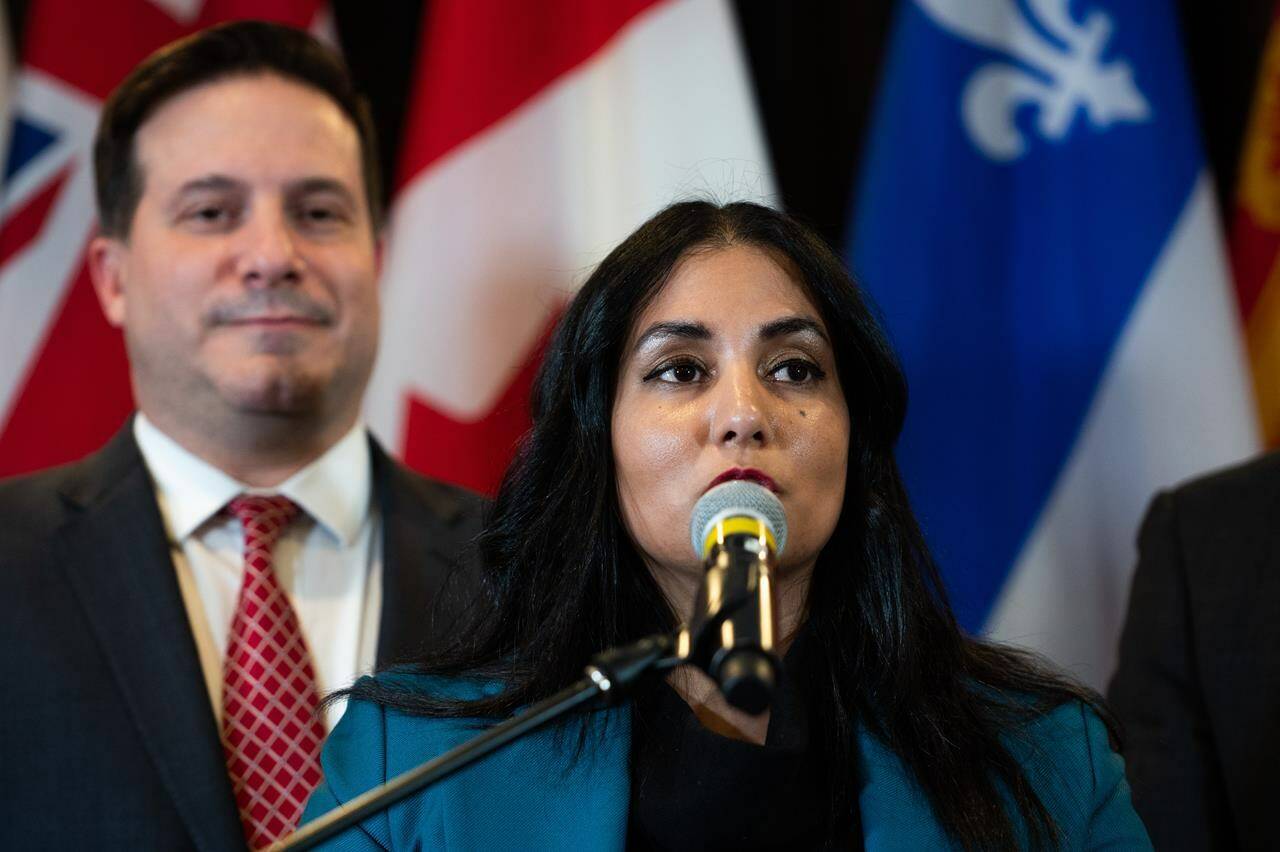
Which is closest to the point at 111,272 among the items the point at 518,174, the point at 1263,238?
the point at 518,174

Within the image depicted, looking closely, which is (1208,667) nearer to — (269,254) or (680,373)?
(680,373)

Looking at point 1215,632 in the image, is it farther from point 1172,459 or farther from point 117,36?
point 117,36

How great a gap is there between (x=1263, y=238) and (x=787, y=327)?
1746 mm

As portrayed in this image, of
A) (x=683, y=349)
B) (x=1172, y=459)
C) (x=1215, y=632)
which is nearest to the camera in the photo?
(x=683, y=349)

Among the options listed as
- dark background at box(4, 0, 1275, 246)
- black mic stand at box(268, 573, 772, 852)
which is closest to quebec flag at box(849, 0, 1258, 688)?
dark background at box(4, 0, 1275, 246)

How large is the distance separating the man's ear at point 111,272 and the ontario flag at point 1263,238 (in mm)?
2157

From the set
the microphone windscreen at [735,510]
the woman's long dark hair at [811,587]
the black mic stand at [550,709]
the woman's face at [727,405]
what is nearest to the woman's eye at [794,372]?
the woman's face at [727,405]

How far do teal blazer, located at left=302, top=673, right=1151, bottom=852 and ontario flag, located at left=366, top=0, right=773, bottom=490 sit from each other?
4.05 feet

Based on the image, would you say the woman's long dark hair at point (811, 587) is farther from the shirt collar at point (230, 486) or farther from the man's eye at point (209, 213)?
the man's eye at point (209, 213)

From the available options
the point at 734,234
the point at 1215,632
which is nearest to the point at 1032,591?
the point at 1215,632

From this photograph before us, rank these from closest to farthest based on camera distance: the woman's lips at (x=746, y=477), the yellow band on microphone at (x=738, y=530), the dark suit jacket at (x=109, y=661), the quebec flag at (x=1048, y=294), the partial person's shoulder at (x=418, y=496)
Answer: the yellow band on microphone at (x=738, y=530) → the woman's lips at (x=746, y=477) → the dark suit jacket at (x=109, y=661) → the partial person's shoulder at (x=418, y=496) → the quebec flag at (x=1048, y=294)

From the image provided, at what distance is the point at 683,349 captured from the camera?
1762mm

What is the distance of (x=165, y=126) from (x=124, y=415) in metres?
0.74

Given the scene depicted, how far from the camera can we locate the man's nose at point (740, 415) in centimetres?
164
